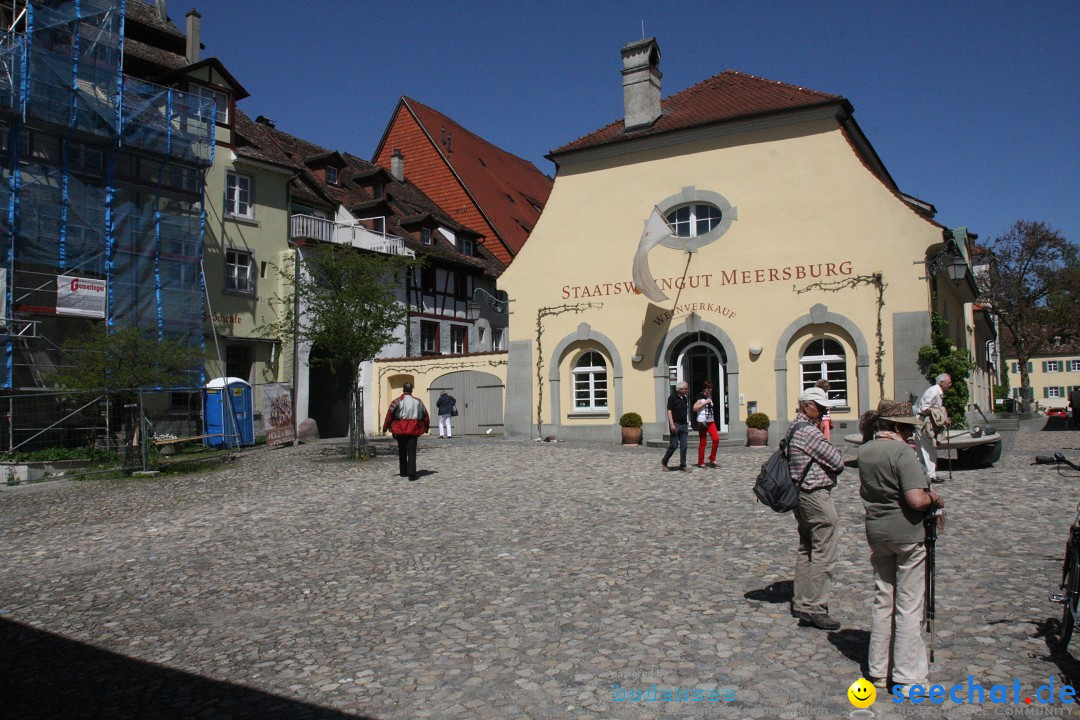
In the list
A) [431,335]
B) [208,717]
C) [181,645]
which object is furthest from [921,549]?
[431,335]

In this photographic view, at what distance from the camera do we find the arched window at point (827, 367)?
65.9ft

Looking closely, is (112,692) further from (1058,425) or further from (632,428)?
(1058,425)

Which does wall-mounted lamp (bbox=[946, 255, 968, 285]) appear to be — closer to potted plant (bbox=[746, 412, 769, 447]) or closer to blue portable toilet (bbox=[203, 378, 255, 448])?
potted plant (bbox=[746, 412, 769, 447])

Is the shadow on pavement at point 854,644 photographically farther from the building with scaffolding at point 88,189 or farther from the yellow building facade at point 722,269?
the building with scaffolding at point 88,189

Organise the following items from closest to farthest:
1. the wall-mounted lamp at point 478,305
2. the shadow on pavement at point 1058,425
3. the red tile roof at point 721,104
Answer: the red tile roof at point 721,104 < the shadow on pavement at point 1058,425 < the wall-mounted lamp at point 478,305

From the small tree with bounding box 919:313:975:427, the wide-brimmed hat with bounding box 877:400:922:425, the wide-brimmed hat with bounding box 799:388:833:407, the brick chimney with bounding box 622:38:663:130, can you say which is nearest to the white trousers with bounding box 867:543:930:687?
the wide-brimmed hat with bounding box 877:400:922:425

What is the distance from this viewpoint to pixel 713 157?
21.9 m

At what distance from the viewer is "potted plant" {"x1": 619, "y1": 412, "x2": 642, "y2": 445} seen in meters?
22.0

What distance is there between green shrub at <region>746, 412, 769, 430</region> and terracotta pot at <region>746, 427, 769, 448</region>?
80 millimetres

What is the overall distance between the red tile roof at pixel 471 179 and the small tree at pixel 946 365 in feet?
76.1

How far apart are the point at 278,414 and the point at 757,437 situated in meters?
13.7

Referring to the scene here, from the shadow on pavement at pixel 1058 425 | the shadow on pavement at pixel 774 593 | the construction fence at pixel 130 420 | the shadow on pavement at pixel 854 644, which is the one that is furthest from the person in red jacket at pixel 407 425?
the shadow on pavement at pixel 1058 425

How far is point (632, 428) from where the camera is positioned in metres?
22.0

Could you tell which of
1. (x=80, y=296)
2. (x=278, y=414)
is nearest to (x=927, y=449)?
(x=278, y=414)
